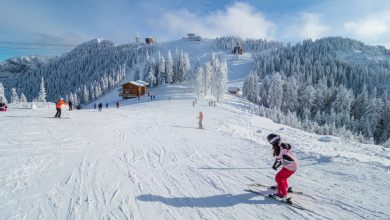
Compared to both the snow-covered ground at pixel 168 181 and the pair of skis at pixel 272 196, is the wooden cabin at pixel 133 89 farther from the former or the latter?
the pair of skis at pixel 272 196

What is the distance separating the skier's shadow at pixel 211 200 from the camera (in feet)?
22.7

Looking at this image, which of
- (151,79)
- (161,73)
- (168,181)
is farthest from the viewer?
(161,73)

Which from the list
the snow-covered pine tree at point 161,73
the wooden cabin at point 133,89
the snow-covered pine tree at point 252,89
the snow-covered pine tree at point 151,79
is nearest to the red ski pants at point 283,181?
the wooden cabin at point 133,89

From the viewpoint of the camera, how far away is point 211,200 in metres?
7.16

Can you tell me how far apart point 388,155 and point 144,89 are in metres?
74.1

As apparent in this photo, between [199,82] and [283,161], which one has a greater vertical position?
[199,82]

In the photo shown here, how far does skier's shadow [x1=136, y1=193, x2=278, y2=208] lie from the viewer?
22.7 feet

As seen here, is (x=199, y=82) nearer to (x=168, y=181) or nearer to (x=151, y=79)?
(x=151, y=79)

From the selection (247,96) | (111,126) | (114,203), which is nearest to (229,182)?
(114,203)

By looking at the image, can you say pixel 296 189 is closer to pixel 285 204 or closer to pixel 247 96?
pixel 285 204

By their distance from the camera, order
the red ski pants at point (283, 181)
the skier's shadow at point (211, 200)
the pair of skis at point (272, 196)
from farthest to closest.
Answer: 1. the red ski pants at point (283, 181)
2. the skier's shadow at point (211, 200)
3. the pair of skis at point (272, 196)

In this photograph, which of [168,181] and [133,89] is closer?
[168,181]

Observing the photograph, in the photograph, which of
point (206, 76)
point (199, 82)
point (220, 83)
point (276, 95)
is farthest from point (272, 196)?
point (276, 95)

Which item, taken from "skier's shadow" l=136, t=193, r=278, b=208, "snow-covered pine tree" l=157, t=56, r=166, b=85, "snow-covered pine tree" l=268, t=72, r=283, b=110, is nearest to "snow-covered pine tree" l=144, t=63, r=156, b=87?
"snow-covered pine tree" l=157, t=56, r=166, b=85
